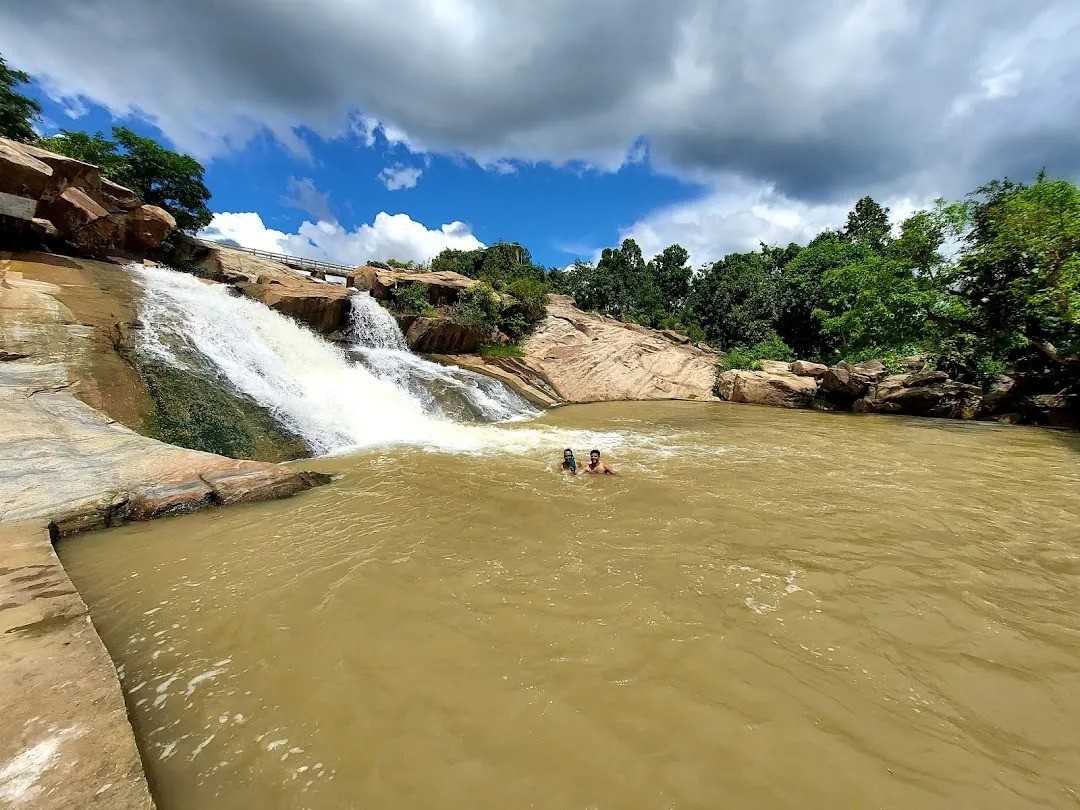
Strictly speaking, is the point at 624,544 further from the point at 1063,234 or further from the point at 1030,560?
the point at 1063,234

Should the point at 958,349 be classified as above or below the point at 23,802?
above

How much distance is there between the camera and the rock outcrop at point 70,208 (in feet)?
35.9

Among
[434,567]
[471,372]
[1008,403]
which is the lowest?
[434,567]

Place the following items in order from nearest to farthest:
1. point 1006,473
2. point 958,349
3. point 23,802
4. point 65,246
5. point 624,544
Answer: point 23,802
point 624,544
point 1006,473
point 65,246
point 958,349

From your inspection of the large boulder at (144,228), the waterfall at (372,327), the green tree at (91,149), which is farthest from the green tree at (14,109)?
the waterfall at (372,327)

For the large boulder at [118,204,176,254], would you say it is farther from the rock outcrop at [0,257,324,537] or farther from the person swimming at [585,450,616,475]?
the person swimming at [585,450,616,475]

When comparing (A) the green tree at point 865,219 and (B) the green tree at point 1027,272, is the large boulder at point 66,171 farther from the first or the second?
(A) the green tree at point 865,219

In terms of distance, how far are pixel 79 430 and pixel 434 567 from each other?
19.4ft

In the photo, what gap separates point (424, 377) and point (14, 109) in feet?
73.1

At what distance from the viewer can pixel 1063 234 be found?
1375cm

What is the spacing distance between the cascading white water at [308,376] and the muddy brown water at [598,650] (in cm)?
433

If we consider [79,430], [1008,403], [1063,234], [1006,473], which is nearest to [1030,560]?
[1006,473]

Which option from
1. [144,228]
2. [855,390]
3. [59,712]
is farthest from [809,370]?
[144,228]

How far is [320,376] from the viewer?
13.5m
